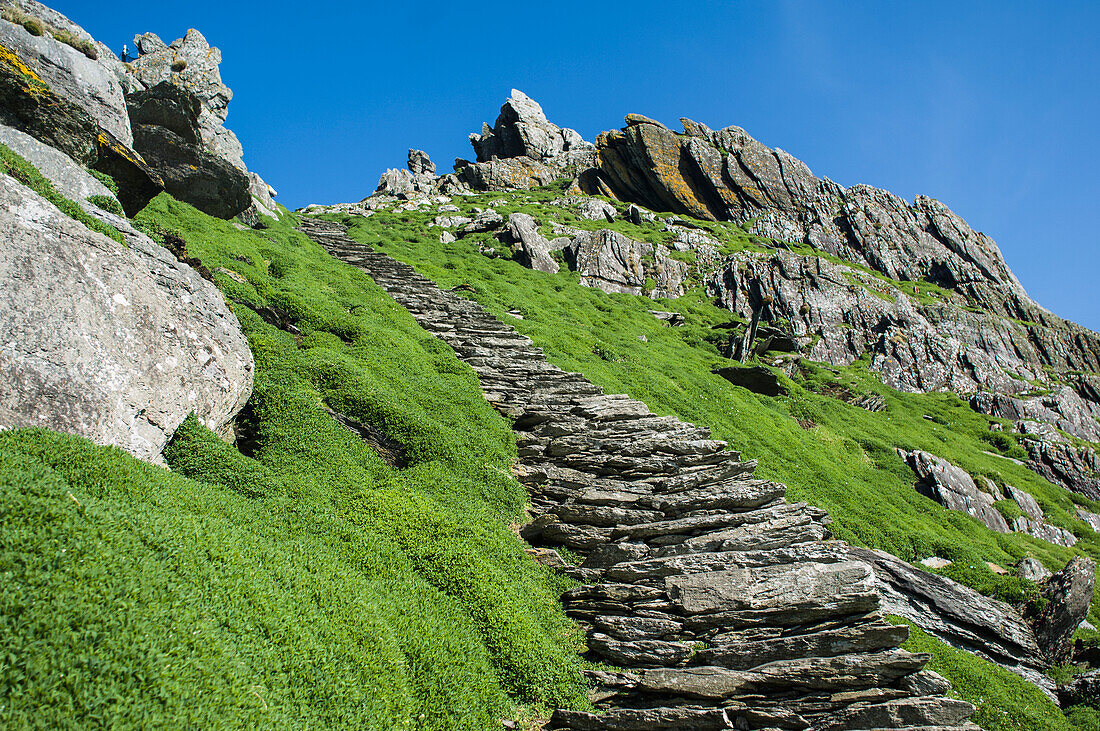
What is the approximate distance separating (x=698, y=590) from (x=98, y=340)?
1263 cm

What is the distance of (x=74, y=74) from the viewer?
687 inches

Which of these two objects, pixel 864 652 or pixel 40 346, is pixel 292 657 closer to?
pixel 40 346

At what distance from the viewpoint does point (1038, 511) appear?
92.3 ft

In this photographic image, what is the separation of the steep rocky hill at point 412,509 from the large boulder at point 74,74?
12 cm

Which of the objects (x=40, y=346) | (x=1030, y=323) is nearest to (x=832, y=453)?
(x=40, y=346)

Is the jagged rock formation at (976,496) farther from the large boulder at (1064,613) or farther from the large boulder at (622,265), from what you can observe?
the large boulder at (622,265)

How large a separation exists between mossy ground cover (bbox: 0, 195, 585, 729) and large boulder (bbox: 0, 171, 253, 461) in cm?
80

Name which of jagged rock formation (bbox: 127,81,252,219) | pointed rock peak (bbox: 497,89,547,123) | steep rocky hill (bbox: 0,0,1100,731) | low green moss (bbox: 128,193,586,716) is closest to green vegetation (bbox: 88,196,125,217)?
steep rocky hill (bbox: 0,0,1100,731)

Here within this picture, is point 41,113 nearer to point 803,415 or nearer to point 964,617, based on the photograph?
point 964,617

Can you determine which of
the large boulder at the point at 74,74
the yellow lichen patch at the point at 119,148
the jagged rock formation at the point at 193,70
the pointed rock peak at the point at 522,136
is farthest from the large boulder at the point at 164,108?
the pointed rock peak at the point at 522,136

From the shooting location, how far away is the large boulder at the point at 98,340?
816cm

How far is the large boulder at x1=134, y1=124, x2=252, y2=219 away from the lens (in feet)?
78.8

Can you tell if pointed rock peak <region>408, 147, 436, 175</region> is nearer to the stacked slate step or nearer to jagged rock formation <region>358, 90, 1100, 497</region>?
jagged rock formation <region>358, 90, 1100, 497</region>

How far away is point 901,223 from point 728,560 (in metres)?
82.8
